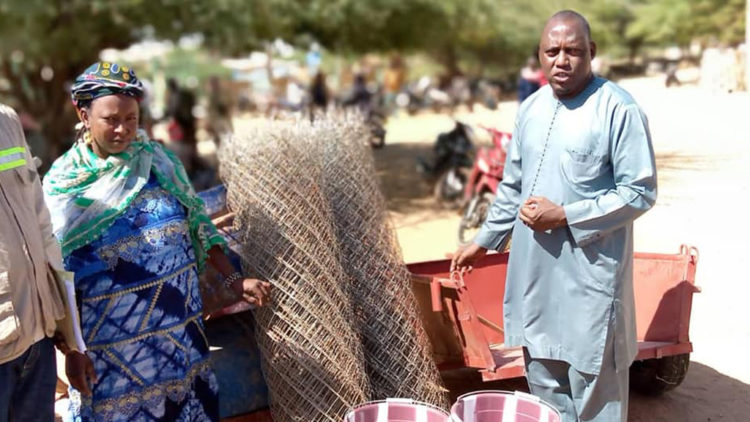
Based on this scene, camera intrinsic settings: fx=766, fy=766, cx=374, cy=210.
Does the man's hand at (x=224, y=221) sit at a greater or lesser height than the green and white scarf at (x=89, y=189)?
lesser

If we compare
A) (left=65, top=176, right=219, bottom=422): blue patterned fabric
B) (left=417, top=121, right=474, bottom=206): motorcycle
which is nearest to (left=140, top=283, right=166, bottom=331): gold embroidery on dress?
(left=65, top=176, right=219, bottom=422): blue patterned fabric

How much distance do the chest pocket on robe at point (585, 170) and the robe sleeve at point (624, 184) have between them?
0.04 m

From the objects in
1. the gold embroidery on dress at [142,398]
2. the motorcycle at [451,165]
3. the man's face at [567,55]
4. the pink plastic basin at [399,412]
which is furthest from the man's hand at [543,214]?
the motorcycle at [451,165]

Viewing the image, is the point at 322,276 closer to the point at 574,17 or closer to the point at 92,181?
the point at 92,181

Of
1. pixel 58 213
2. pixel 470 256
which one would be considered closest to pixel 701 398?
pixel 470 256

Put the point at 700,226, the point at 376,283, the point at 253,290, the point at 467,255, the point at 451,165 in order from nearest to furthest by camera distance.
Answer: the point at 253,290 < the point at 467,255 < the point at 376,283 < the point at 700,226 < the point at 451,165

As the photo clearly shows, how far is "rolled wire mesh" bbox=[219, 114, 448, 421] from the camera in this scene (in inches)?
118

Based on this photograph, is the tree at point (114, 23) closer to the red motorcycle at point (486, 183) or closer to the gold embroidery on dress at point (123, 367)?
the red motorcycle at point (486, 183)

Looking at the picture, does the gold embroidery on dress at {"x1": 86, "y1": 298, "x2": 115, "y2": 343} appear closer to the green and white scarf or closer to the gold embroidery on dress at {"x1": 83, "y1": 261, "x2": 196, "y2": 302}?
the gold embroidery on dress at {"x1": 83, "y1": 261, "x2": 196, "y2": 302}

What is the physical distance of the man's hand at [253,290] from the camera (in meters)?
2.84

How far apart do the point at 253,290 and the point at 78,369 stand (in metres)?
0.66

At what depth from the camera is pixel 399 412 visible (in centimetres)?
272

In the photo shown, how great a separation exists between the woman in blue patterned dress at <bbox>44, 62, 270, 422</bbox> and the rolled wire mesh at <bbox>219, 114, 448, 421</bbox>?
259mm

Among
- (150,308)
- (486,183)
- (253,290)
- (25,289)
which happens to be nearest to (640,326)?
(253,290)
